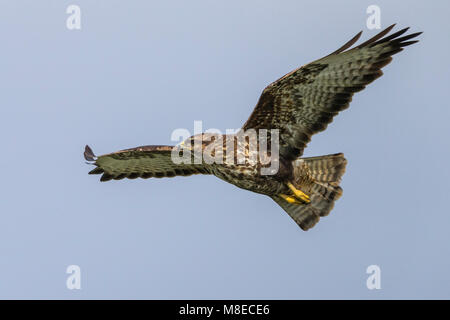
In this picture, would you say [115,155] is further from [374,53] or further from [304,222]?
[374,53]

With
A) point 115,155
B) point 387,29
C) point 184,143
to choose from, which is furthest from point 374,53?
point 115,155

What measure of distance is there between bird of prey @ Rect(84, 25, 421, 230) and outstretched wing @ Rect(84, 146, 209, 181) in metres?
0.03

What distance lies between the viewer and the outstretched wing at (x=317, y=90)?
9.47m

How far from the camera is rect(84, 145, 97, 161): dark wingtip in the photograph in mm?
11023

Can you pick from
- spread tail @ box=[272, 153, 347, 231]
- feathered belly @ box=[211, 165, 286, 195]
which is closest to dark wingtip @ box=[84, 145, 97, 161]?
feathered belly @ box=[211, 165, 286, 195]

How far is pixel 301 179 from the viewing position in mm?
10688

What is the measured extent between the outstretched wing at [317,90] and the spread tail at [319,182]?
1.62 feet

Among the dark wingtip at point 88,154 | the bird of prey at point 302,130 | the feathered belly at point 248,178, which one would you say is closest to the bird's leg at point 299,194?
the bird of prey at point 302,130

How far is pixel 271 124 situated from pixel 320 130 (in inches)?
25.5

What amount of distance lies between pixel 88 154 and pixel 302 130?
3.13m

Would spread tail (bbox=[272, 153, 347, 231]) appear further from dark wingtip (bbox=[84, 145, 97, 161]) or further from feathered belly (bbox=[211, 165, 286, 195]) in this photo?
dark wingtip (bbox=[84, 145, 97, 161])

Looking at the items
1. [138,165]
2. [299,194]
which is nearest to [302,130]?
[299,194]

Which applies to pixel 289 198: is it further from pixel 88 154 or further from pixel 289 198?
pixel 88 154

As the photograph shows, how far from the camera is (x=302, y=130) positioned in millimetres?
10172
